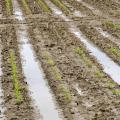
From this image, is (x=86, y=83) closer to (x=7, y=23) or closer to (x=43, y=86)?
(x=43, y=86)

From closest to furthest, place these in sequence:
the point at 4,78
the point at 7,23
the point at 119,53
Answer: the point at 4,78 < the point at 119,53 < the point at 7,23

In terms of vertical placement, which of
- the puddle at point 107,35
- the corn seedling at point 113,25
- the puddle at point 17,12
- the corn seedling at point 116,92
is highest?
the corn seedling at point 116,92

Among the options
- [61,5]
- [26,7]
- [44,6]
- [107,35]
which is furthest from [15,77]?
[61,5]

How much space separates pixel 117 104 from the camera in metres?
10.1

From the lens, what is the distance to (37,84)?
456 inches

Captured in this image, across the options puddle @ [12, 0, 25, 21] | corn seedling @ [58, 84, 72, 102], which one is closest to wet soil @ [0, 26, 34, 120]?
corn seedling @ [58, 84, 72, 102]

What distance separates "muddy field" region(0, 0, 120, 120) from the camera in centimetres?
994

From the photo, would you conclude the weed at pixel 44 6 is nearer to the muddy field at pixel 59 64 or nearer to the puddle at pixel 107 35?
the muddy field at pixel 59 64

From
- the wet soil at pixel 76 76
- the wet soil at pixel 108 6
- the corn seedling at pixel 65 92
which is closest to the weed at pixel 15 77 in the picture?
the wet soil at pixel 76 76

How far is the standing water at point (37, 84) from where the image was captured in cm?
982

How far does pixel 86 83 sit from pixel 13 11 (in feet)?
39.7

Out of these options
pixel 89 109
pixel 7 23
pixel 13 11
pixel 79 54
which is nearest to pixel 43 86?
pixel 89 109

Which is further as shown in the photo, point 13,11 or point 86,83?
point 13,11

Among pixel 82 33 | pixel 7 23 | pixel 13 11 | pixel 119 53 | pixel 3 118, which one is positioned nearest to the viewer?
pixel 3 118
